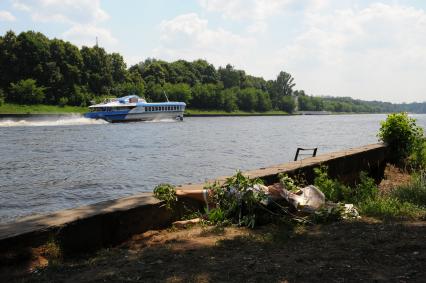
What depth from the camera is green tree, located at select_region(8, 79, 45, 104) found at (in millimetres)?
78125

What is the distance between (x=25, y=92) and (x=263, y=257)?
266 feet

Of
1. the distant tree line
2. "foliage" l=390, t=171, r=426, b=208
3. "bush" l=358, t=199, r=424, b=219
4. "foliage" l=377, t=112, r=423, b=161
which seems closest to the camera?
"bush" l=358, t=199, r=424, b=219

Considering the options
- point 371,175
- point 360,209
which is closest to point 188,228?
point 360,209

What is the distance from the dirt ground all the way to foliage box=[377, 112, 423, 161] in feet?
24.8

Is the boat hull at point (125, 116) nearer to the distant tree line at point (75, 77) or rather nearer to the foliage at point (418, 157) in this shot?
the distant tree line at point (75, 77)

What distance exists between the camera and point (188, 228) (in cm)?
554

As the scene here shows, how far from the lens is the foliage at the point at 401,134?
12.3 m

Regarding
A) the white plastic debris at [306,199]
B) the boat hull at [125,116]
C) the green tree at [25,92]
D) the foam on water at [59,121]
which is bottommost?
the foam on water at [59,121]

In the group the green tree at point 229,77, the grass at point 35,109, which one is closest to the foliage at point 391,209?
the grass at point 35,109

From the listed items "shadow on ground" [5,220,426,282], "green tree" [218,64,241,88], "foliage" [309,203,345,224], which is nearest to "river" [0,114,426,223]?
"shadow on ground" [5,220,426,282]

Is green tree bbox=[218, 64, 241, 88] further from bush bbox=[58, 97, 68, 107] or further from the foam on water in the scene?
the foam on water

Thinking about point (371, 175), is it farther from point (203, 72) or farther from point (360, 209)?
point (203, 72)

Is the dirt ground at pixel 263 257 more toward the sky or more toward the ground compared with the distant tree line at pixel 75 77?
more toward the ground

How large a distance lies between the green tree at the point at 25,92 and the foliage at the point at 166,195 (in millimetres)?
79001
